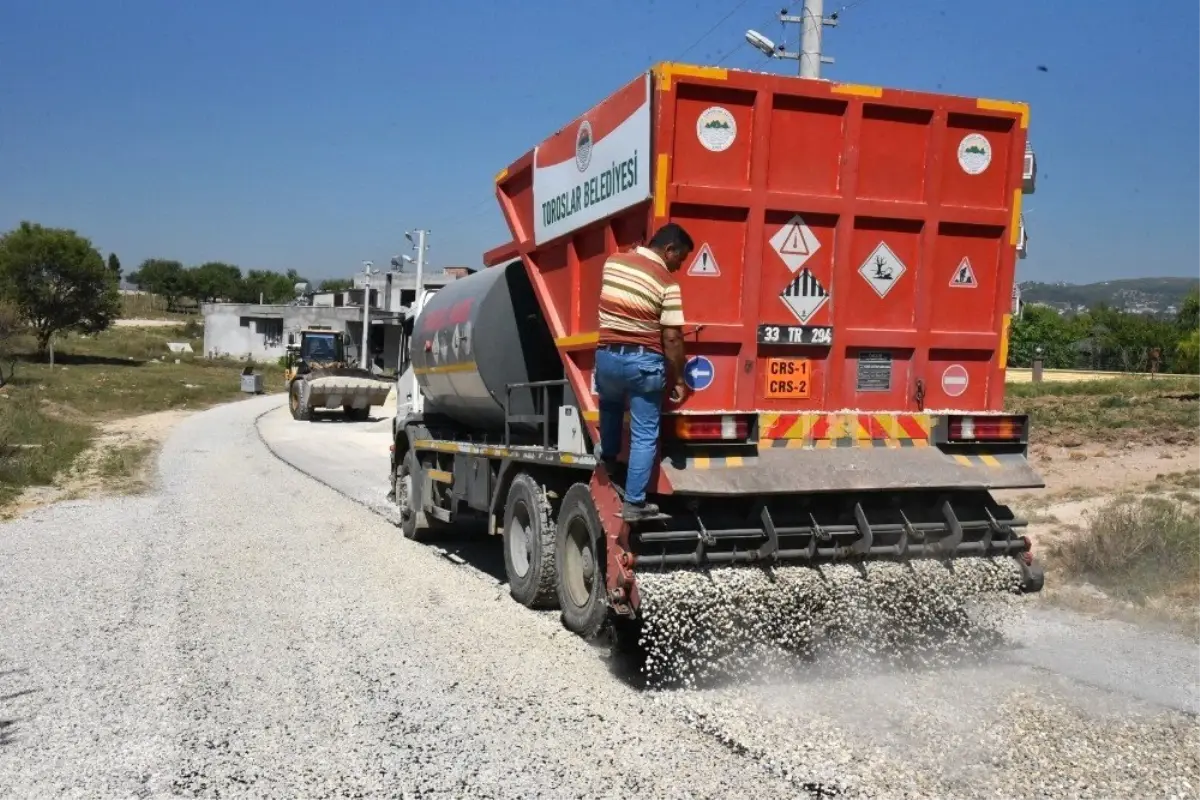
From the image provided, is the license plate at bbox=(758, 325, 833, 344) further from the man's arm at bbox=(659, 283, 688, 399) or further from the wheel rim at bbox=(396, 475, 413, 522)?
the wheel rim at bbox=(396, 475, 413, 522)

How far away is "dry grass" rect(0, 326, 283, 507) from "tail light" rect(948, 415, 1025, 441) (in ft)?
42.4

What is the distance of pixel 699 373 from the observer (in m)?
6.29

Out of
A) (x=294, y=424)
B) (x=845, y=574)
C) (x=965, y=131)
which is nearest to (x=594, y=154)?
(x=965, y=131)

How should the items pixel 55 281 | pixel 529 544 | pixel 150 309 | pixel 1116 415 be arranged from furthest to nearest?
pixel 150 309 < pixel 55 281 < pixel 1116 415 < pixel 529 544

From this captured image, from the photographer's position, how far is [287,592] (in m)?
8.59

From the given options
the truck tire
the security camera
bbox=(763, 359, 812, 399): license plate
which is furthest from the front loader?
bbox=(763, 359, 812, 399): license plate

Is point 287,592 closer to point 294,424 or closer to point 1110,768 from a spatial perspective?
point 1110,768

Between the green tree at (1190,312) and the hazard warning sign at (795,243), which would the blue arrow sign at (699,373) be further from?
the green tree at (1190,312)

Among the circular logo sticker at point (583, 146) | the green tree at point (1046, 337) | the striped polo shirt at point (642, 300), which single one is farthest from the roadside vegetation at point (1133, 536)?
the green tree at point (1046, 337)

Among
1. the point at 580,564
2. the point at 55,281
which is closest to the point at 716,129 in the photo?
the point at 580,564

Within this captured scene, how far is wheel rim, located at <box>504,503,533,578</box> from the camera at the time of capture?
8125mm

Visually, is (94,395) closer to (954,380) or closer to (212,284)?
(954,380)

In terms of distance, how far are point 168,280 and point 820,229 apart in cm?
14047

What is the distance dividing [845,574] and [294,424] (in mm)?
28126
